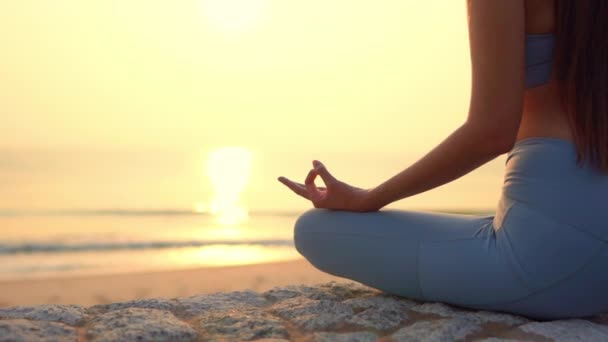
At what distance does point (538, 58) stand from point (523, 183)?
426 millimetres

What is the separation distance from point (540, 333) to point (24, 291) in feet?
19.9

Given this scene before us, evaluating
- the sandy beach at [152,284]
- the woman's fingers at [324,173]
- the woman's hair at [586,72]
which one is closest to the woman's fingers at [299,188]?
the woman's fingers at [324,173]

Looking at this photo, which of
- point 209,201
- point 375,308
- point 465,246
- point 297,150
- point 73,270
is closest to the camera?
point 465,246

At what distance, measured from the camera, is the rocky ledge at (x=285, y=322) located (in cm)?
237

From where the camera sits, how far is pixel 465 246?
8.15 feet

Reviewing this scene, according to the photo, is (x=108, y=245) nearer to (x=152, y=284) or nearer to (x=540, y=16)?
(x=152, y=284)

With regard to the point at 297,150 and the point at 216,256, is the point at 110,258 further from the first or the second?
the point at 297,150

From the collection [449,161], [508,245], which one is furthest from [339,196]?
[508,245]

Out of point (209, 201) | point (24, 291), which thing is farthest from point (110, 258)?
point (209, 201)

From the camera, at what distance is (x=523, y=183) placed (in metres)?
2.32

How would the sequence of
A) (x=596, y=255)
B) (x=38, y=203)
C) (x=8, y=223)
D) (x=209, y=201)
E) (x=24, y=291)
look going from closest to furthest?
(x=596, y=255), (x=24, y=291), (x=8, y=223), (x=38, y=203), (x=209, y=201)

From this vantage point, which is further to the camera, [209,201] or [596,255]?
[209,201]

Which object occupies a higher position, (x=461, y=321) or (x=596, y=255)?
(x=596, y=255)

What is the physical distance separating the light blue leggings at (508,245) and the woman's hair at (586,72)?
7 cm
